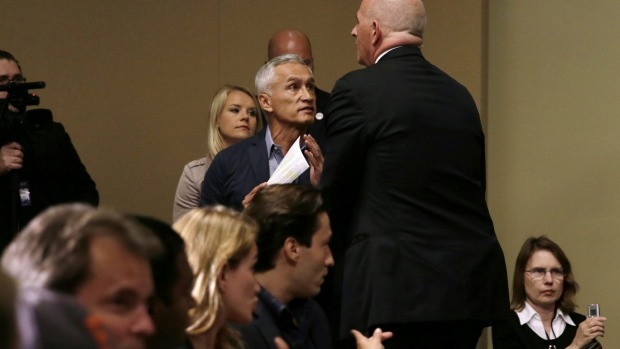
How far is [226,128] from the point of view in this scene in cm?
523

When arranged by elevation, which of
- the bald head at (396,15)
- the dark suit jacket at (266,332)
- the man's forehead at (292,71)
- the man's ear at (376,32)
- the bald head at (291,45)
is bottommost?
the dark suit jacket at (266,332)

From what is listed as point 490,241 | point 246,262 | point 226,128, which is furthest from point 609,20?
point 246,262

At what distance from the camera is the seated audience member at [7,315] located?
43.0 inches

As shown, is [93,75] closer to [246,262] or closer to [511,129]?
[511,129]

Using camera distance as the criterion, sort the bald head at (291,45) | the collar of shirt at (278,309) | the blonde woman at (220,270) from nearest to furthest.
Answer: the blonde woman at (220,270), the collar of shirt at (278,309), the bald head at (291,45)

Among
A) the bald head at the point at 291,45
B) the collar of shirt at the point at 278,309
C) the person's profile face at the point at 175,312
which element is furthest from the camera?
the bald head at the point at 291,45

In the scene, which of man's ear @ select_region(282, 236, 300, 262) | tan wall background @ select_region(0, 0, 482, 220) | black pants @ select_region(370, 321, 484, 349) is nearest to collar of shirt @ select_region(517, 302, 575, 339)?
tan wall background @ select_region(0, 0, 482, 220)

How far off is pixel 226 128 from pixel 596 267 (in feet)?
7.10

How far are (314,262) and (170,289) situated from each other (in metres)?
1.26

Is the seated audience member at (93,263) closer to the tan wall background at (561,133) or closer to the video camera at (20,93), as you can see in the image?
the video camera at (20,93)

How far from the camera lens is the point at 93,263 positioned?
1444mm

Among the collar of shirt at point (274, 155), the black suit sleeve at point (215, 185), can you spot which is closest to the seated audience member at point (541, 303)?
the collar of shirt at point (274, 155)

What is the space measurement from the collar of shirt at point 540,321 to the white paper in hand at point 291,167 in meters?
1.85

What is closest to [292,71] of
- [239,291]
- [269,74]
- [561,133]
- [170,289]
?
[269,74]
